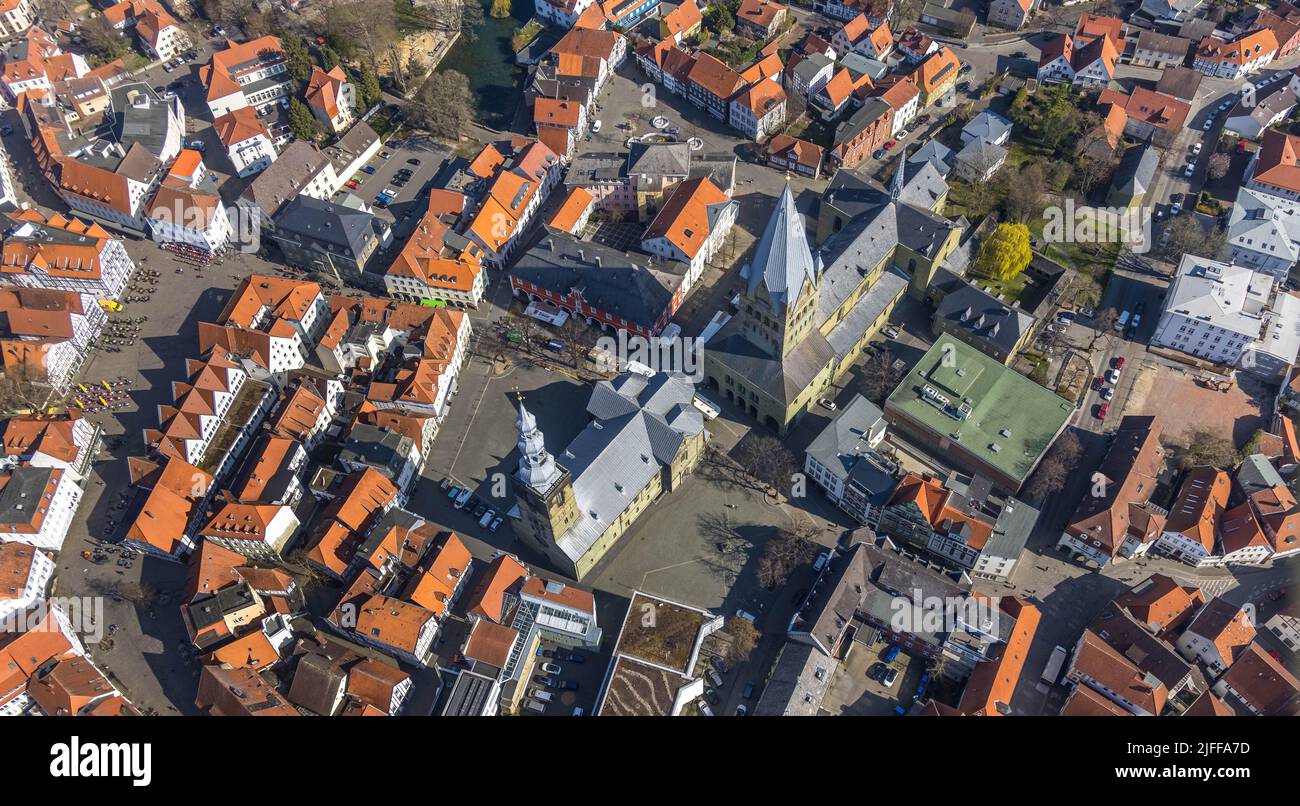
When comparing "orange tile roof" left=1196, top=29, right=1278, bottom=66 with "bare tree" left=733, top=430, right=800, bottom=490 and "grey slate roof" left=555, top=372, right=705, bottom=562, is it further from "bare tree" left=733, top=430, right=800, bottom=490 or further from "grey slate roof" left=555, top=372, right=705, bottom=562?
"grey slate roof" left=555, top=372, right=705, bottom=562

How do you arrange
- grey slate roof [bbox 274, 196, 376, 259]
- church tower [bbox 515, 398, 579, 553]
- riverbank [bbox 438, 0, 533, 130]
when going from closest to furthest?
church tower [bbox 515, 398, 579, 553]
grey slate roof [bbox 274, 196, 376, 259]
riverbank [bbox 438, 0, 533, 130]

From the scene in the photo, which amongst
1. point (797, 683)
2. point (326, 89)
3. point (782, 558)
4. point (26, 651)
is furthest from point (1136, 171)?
point (26, 651)

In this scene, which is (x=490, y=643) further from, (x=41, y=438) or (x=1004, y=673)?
(x=41, y=438)

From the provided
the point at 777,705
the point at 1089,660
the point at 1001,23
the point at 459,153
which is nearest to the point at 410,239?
the point at 459,153

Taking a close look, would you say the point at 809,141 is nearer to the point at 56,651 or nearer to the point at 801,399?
the point at 801,399

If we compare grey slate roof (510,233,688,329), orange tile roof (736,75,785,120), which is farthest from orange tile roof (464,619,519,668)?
orange tile roof (736,75,785,120)

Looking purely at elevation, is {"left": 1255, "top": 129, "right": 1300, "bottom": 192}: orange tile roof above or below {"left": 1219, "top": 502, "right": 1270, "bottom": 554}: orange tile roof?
above

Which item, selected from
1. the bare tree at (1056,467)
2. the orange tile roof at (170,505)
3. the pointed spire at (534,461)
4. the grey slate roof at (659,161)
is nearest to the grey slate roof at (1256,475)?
the bare tree at (1056,467)
